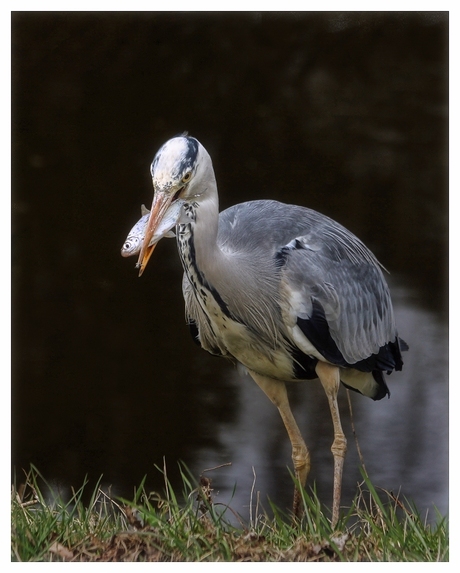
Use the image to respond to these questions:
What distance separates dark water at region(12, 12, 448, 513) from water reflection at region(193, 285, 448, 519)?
0.02m

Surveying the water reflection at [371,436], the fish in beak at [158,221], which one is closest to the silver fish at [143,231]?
the fish in beak at [158,221]

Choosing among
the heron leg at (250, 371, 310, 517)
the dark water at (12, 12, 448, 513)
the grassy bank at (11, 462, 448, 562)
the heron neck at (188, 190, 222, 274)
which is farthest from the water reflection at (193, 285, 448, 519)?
the heron neck at (188, 190, 222, 274)

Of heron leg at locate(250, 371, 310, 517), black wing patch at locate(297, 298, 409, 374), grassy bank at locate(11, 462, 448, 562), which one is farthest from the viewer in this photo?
heron leg at locate(250, 371, 310, 517)

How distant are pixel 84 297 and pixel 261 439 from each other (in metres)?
1.88

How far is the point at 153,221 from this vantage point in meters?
3.27

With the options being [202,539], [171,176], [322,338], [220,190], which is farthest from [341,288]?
[220,190]

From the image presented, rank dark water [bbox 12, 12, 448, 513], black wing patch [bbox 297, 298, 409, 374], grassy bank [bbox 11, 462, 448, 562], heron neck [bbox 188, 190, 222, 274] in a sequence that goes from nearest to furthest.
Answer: grassy bank [bbox 11, 462, 448, 562] < heron neck [bbox 188, 190, 222, 274] < black wing patch [bbox 297, 298, 409, 374] < dark water [bbox 12, 12, 448, 513]

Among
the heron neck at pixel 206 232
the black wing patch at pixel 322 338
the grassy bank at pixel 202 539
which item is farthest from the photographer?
the black wing patch at pixel 322 338

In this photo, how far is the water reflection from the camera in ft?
20.6

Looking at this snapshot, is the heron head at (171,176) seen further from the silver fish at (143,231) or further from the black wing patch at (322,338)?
the black wing patch at (322,338)

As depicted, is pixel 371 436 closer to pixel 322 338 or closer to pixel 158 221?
pixel 322 338

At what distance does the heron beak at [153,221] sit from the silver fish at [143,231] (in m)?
0.02

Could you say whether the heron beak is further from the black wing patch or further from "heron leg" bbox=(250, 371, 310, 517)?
"heron leg" bbox=(250, 371, 310, 517)

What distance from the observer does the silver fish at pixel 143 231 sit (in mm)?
3248
